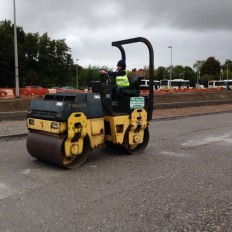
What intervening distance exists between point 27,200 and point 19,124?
8489 millimetres

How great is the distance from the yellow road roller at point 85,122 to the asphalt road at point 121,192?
35 cm

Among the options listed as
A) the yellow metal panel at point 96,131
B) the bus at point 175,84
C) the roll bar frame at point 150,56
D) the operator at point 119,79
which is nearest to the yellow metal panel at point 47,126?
the yellow metal panel at point 96,131

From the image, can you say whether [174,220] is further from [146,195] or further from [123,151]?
[123,151]

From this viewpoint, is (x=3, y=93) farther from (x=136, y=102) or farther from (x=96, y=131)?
(x=96, y=131)

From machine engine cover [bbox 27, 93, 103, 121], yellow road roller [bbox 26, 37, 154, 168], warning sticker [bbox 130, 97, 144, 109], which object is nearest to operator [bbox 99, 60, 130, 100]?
yellow road roller [bbox 26, 37, 154, 168]

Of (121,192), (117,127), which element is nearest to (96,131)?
(117,127)

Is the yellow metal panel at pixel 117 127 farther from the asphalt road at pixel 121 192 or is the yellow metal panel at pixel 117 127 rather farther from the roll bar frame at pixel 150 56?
the roll bar frame at pixel 150 56

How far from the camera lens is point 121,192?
19.0 feet

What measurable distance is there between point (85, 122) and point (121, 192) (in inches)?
73.3

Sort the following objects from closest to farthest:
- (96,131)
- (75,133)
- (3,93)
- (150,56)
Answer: (75,133) → (96,131) → (150,56) → (3,93)

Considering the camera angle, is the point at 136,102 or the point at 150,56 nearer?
the point at 150,56

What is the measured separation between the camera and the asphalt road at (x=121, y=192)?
183 inches

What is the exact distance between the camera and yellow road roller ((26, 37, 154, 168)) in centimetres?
689

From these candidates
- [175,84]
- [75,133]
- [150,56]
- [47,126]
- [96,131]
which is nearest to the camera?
[75,133]
